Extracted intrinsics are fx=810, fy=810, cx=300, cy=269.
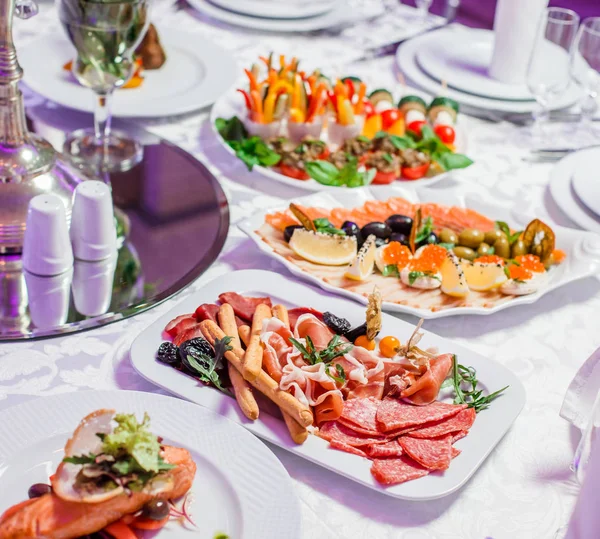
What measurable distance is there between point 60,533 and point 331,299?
1.97 ft

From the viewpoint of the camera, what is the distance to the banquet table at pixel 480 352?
0.95 m

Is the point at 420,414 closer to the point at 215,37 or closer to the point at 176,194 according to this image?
the point at 176,194

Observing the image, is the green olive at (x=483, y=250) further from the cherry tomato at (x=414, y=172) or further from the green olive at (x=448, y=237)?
the cherry tomato at (x=414, y=172)

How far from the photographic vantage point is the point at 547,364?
4.10ft

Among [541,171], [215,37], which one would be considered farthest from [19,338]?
[215,37]

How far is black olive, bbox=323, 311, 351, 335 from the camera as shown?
46.6 inches

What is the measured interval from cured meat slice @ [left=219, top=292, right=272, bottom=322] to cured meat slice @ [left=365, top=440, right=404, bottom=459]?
0.30 metres

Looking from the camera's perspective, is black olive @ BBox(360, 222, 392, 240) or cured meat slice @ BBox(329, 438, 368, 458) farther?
black olive @ BBox(360, 222, 392, 240)

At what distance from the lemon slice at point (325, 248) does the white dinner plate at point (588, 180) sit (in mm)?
565

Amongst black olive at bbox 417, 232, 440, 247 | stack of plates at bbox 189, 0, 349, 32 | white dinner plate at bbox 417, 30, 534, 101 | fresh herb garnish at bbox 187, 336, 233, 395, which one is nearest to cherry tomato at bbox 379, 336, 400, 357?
fresh herb garnish at bbox 187, 336, 233, 395

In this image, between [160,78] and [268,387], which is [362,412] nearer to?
[268,387]

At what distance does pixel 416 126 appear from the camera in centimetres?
182

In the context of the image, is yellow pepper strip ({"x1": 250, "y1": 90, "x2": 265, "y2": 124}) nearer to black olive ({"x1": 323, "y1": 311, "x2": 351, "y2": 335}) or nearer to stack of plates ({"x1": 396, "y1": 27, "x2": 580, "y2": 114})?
stack of plates ({"x1": 396, "y1": 27, "x2": 580, "y2": 114})

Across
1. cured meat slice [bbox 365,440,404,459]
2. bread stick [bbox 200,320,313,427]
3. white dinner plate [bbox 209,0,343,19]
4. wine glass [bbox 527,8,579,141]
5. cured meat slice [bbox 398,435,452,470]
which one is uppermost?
wine glass [bbox 527,8,579,141]
